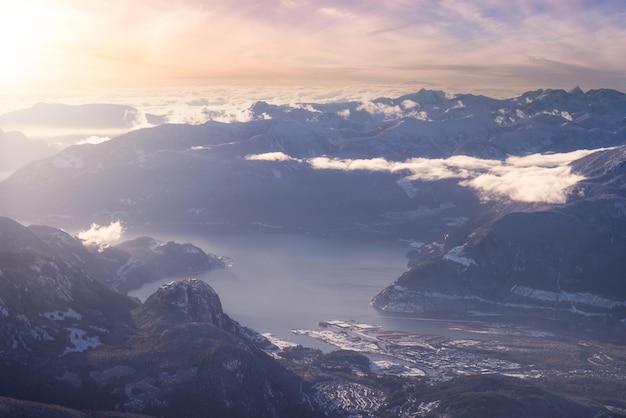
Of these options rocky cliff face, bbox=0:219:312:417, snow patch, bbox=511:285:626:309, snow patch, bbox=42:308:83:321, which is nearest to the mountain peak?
rocky cliff face, bbox=0:219:312:417

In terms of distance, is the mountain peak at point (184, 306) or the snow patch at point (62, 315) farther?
the mountain peak at point (184, 306)

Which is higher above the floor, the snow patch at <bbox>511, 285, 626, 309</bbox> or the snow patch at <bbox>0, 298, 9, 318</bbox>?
the snow patch at <bbox>0, 298, 9, 318</bbox>

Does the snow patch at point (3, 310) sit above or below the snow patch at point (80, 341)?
above

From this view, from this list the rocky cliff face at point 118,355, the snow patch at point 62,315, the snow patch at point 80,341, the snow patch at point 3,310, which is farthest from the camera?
the snow patch at point 62,315

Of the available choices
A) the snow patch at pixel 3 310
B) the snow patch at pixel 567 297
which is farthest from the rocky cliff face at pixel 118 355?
the snow patch at pixel 567 297

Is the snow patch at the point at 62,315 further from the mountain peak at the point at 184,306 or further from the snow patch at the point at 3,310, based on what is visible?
the mountain peak at the point at 184,306

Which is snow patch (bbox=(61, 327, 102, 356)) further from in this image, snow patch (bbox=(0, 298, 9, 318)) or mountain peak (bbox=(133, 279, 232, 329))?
mountain peak (bbox=(133, 279, 232, 329))

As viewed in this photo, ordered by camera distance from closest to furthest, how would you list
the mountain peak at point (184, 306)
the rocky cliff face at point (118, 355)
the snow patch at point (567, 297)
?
the rocky cliff face at point (118, 355)
the mountain peak at point (184, 306)
the snow patch at point (567, 297)

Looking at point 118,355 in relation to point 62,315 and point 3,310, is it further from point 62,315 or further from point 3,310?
point 3,310

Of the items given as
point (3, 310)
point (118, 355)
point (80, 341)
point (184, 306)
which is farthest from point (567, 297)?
point (3, 310)

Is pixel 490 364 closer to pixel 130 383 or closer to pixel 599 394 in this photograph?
pixel 599 394

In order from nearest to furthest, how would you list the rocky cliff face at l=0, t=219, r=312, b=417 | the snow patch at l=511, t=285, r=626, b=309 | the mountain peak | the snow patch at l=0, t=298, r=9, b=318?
1. the rocky cliff face at l=0, t=219, r=312, b=417
2. the snow patch at l=0, t=298, r=9, b=318
3. the mountain peak
4. the snow patch at l=511, t=285, r=626, b=309
